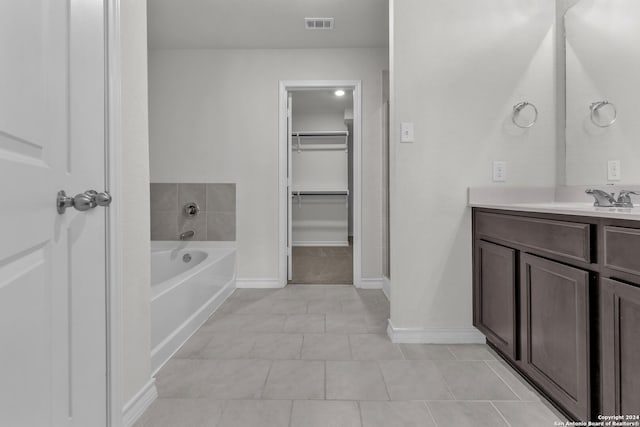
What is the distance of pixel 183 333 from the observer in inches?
86.0

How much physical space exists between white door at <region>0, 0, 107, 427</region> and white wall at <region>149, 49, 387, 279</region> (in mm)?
2356

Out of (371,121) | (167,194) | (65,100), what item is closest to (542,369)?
(65,100)

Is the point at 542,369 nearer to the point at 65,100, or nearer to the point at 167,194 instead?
the point at 65,100

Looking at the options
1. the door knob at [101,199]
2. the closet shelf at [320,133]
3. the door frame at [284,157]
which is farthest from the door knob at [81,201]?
the closet shelf at [320,133]

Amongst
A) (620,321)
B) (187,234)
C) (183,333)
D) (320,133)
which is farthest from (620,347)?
(320,133)

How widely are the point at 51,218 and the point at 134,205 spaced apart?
0.51 m

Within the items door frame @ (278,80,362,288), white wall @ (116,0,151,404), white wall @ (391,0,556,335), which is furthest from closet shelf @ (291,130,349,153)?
white wall @ (116,0,151,404)

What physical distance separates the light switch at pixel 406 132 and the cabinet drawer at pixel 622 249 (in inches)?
47.7

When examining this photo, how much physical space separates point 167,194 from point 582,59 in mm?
3572

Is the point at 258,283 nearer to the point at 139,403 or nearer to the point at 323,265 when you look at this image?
the point at 323,265

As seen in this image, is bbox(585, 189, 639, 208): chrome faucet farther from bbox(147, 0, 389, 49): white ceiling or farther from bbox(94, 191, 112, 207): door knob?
bbox(147, 0, 389, 49): white ceiling

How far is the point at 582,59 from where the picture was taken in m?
1.96

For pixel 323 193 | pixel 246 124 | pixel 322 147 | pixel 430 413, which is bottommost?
pixel 430 413

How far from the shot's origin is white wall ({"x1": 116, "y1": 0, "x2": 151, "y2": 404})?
52.9 inches
